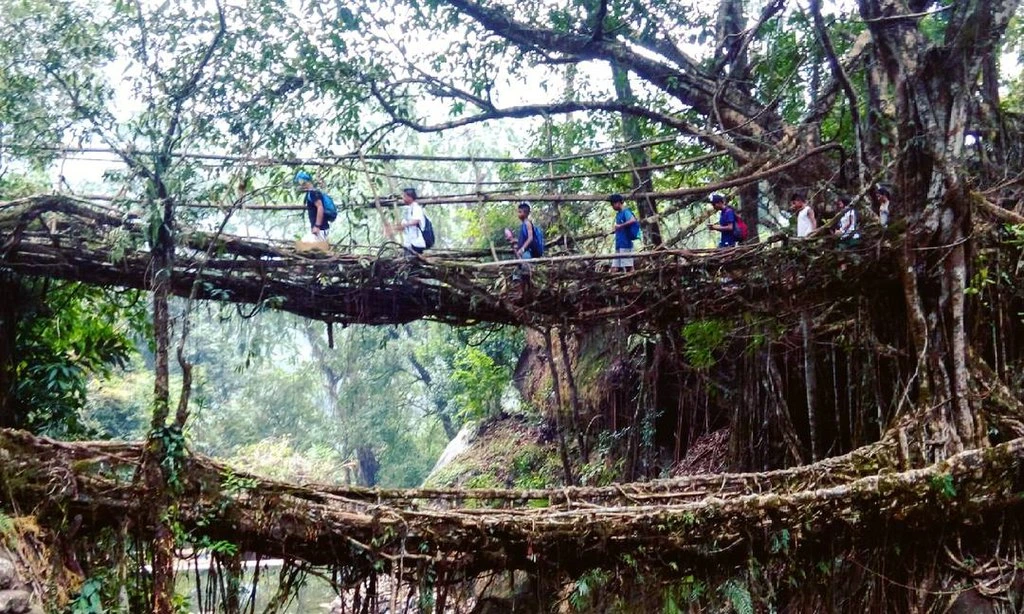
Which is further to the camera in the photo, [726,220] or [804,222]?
[726,220]

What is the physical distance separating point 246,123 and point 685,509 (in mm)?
3455

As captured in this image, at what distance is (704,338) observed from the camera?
7.12 meters

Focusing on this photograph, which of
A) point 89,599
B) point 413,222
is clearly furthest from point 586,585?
point 413,222

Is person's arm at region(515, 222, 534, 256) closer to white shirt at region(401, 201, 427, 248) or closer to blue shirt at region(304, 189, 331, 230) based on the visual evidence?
white shirt at region(401, 201, 427, 248)

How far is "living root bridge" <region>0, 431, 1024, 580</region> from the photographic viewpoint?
3785mm

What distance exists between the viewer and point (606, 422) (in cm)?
1006

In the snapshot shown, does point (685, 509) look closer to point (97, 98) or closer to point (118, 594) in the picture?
point (118, 594)

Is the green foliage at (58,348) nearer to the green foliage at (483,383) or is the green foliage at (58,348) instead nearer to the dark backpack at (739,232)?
the dark backpack at (739,232)

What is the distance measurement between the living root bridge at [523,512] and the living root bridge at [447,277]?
1352 millimetres

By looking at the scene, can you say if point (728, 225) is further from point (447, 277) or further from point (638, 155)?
point (447, 277)

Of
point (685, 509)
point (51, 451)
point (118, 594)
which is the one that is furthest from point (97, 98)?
point (685, 509)

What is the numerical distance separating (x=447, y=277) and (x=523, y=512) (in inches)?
82.7

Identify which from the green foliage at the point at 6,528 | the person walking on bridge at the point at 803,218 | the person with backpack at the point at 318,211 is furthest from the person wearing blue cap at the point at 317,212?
the person walking on bridge at the point at 803,218

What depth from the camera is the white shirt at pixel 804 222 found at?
21.4 feet
